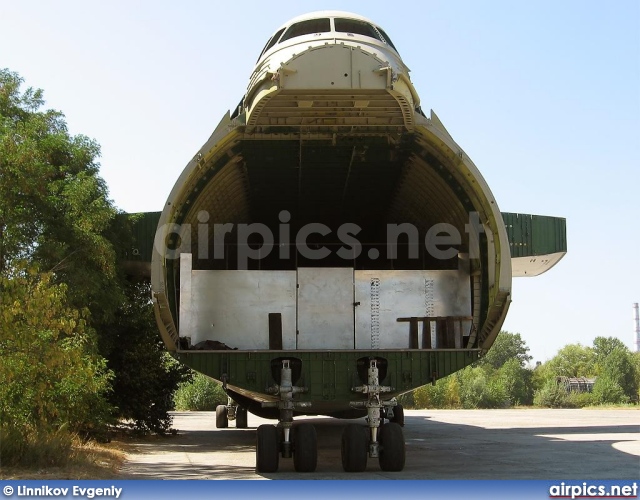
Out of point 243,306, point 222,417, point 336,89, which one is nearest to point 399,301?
point 243,306

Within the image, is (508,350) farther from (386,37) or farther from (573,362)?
(386,37)

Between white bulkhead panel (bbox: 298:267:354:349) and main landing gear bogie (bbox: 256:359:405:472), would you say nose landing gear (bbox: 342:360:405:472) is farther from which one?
white bulkhead panel (bbox: 298:267:354:349)

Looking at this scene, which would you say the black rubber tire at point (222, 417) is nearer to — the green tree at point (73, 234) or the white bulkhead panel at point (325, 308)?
the green tree at point (73, 234)

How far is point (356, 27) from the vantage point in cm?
1171

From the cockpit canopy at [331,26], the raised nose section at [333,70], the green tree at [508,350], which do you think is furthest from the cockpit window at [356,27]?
the green tree at [508,350]

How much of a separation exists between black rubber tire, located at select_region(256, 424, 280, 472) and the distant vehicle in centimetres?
2

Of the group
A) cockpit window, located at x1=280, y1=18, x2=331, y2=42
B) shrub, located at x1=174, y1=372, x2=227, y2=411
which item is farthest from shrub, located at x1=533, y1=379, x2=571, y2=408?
cockpit window, located at x1=280, y1=18, x2=331, y2=42

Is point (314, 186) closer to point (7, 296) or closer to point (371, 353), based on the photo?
point (371, 353)

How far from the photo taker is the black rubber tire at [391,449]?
1080 centimetres

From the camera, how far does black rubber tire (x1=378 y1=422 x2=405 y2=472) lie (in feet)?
35.4

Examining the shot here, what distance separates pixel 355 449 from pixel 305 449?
2.16ft

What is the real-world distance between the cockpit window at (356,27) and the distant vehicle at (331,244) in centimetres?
2

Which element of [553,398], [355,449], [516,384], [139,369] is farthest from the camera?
[516,384]

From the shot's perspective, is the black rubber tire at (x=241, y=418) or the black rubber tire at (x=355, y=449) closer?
the black rubber tire at (x=355, y=449)
